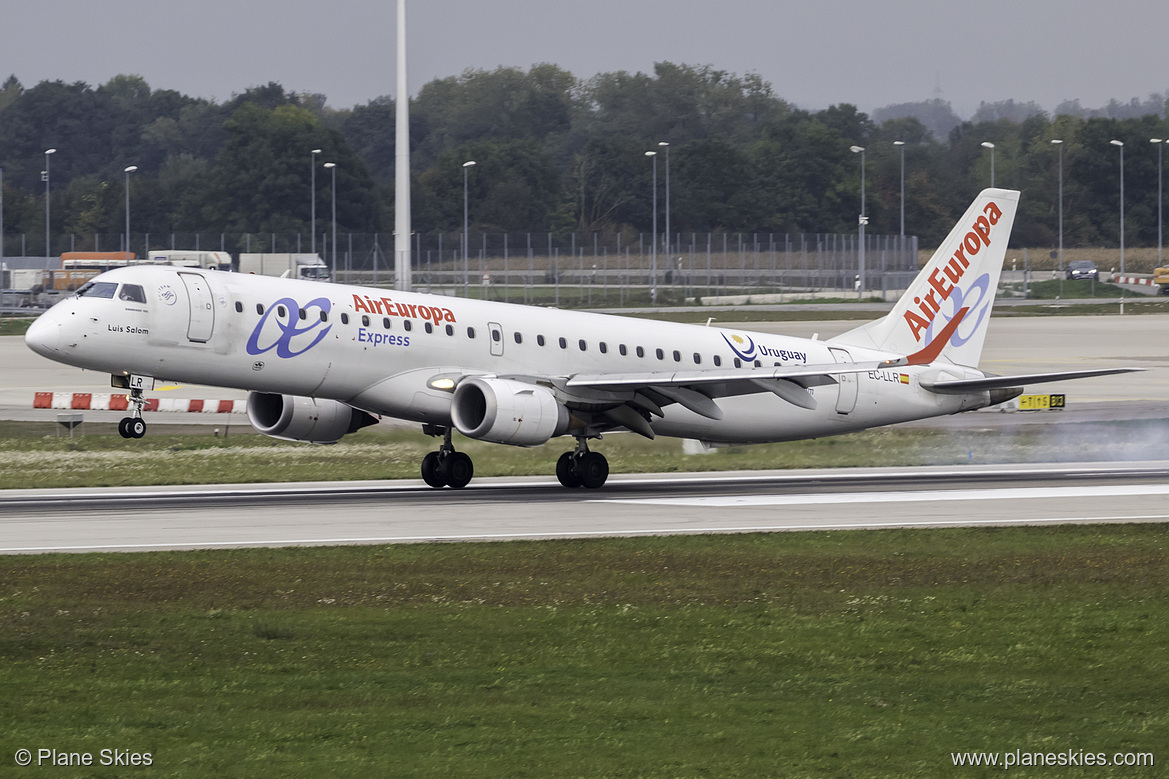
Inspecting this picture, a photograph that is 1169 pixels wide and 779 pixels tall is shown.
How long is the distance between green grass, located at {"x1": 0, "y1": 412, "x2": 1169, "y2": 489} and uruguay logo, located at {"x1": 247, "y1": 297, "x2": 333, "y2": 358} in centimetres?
659

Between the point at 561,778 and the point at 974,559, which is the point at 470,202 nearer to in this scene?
the point at 974,559

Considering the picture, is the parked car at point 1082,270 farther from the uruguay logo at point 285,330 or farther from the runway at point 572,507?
the uruguay logo at point 285,330

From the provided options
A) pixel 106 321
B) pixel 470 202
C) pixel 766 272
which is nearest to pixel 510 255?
pixel 766 272

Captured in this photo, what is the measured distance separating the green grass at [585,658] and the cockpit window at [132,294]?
8.09 metres

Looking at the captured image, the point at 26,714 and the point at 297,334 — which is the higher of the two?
the point at 297,334

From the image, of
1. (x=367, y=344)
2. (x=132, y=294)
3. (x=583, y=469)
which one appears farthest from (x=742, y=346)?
(x=132, y=294)

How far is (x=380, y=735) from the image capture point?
1262cm

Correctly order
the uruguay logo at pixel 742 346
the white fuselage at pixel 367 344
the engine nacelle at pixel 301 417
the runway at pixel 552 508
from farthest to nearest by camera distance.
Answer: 1. the uruguay logo at pixel 742 346
2. the engine nacelle at pixel 301 417
3. the white fuselage at pixel 367 344
4. the runway at pixel 552 508

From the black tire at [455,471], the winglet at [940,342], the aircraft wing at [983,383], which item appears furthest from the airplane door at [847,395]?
the black tire at [455,471]

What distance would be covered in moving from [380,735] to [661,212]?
144 metres

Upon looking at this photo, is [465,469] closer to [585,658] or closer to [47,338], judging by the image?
[47,338]

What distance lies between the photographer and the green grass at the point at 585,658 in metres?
12.3

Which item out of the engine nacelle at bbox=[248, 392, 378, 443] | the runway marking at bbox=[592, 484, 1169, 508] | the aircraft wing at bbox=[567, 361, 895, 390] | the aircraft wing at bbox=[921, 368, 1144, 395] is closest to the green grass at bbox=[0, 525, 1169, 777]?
the runway marking at bbox=[592, 484, 1169, 508]

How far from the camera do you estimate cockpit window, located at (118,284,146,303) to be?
29469 mm
